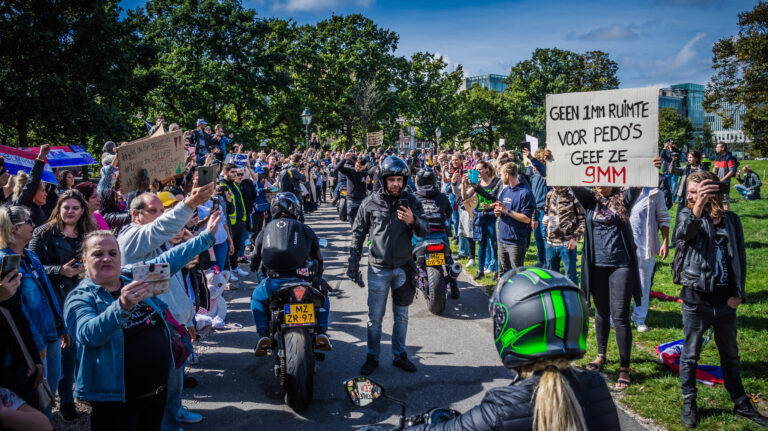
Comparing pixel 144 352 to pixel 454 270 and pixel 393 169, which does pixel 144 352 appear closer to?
pixel 393 169

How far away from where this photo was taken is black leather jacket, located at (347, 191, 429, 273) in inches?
201

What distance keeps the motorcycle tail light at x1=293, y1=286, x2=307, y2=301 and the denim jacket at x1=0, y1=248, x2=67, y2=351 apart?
5.87 feet

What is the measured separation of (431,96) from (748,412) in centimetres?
5143

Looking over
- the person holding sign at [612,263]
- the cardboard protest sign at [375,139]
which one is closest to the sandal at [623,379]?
the person holding sign at [612,263]

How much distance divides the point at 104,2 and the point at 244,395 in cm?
2761

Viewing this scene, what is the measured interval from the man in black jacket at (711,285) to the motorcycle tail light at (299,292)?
322 cm

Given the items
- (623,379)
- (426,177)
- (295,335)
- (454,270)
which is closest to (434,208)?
(426,177)

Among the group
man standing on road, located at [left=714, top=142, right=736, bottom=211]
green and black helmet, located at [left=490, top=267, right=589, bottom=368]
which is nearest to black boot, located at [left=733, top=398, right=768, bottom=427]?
green and black helmet, located at [left=490, top=267, right=589, bottom=368]

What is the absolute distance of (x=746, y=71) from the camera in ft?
83.4

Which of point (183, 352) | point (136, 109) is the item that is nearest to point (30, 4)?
point (136, 109)

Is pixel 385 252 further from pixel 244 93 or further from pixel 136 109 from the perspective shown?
pixel 244 93

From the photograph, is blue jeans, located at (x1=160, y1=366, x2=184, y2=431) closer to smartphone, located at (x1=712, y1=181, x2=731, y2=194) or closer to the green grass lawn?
the green grass lawn

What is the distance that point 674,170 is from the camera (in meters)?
15.6

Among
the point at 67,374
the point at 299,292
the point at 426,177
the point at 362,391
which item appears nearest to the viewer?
the point at 362,391
